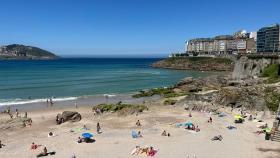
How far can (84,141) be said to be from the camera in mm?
30391

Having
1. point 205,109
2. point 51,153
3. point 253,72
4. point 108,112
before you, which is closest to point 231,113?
point 205,109

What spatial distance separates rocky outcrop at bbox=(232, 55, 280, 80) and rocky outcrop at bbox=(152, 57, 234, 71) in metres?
56.2

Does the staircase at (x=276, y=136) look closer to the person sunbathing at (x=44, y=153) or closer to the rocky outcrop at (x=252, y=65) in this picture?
the person sunbathing at (x=44, y=153)

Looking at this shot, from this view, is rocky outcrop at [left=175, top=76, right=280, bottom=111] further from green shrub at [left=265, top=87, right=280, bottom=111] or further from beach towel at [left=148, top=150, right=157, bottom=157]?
beach towel at [left=148, top=150, right=157, bottom=157]

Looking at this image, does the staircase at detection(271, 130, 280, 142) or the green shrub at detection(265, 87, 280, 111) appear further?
the green shrub at detection(265, 87, 280, 111)

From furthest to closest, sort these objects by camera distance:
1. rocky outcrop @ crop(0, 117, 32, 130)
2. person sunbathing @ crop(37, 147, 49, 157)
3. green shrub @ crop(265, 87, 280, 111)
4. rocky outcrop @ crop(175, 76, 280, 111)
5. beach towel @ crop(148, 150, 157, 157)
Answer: rocky outcrop @ crop(175, 76, 280, 111)
green shrub @ crop(265, 87, 280, 111)
rocky outcrop @ crop(0, 117, 32, 130)
person sunbathing @ crop(37, 147, 49, 157)
beach towel @ crop(148, 150, 157, 157)

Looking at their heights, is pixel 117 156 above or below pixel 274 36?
below

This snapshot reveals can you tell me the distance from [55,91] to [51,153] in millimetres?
41692

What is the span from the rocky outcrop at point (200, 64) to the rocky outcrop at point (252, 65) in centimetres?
5617

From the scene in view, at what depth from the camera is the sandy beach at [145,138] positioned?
27.0 meters

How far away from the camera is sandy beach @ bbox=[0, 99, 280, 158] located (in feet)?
88.7

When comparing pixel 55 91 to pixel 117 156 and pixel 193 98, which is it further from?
pixel 117 156

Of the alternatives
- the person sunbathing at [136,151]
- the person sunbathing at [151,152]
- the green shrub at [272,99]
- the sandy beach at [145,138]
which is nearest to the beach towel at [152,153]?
the person sunbathing at [151,152]

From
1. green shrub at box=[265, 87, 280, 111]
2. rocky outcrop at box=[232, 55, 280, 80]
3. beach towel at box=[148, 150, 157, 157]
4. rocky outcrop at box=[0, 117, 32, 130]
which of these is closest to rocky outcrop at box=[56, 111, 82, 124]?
rocky outcrop at box=[0, 117, 32, 130]
